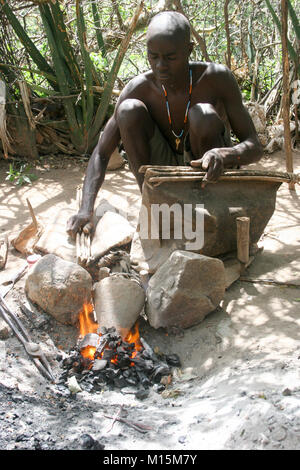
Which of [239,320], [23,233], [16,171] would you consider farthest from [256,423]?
[16,171]

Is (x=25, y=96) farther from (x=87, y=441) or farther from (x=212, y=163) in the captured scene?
(x=87, y=441)

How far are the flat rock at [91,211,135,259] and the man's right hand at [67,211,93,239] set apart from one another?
0.08 m

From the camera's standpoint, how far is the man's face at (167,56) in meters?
2.77

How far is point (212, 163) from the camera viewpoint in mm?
2738

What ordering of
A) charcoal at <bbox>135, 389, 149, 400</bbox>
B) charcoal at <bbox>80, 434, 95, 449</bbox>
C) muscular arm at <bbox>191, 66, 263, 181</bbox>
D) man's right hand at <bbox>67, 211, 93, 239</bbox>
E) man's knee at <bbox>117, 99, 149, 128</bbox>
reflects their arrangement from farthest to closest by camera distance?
1. man's right hand at <bbox>67, 211, 93, 239</bbox>
2. man's knee at <bbox>117, 99, 149, 128</bbox>
3. muscular arm at <bbox>191, 66, 263, 181</bbox>
4. charcoal at <bbox>135, 389, 149, 400</bbox>
5. charcoal at <bbox>80, 434, 95, 449</bbox>

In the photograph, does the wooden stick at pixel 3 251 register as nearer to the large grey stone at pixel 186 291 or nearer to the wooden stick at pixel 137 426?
the large grey stone at pixel 186 291

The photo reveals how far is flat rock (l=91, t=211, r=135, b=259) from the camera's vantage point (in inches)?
123

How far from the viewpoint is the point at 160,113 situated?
3195 mm

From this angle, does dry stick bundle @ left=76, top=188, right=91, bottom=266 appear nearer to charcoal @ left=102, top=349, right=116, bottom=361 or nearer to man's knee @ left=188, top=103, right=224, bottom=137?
charcoal @ left=102, top=349, right=116, bottom=361

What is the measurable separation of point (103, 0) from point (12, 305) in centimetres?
449

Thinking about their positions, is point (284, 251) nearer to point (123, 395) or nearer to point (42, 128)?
point (123, 395)

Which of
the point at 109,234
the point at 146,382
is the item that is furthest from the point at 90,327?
the point at 109,234


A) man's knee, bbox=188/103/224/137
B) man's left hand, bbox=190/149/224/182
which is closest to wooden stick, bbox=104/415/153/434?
man's left hand, bbox=190/149/224/182

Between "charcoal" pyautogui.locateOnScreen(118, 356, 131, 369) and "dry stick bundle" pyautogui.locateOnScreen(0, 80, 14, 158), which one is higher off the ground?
"dry stick bundle" pyautogui.locateOnScreen(0, 80, 14, 158)
